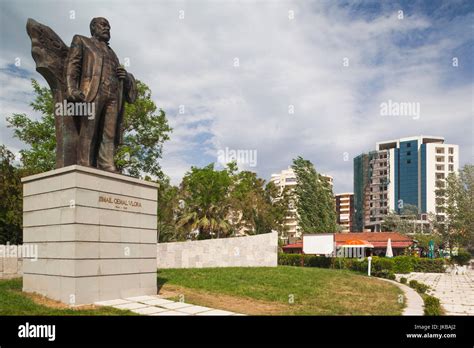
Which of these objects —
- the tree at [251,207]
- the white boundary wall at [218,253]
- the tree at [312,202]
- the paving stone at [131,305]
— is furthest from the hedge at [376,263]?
the paving stone at [131,305]

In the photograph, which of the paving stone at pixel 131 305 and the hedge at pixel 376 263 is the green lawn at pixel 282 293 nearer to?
the paving stone at pixel 131 305

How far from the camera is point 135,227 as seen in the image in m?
11.0

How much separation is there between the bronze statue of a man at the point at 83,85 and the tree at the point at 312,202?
3378 cm

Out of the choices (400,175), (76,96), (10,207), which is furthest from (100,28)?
(400,175)

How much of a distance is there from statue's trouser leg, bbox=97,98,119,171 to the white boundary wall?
11.4m

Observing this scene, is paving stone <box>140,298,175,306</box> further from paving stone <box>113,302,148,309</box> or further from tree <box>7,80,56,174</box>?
tree <box>7,80,56,174</box>

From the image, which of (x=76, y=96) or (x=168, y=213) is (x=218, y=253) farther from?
(x=168, y=213)

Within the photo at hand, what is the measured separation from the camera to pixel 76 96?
397 inches

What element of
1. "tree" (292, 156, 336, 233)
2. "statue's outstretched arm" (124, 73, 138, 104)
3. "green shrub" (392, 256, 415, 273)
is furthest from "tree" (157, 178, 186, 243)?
"statue's outstretched arm" (124, 73, 138, 104)

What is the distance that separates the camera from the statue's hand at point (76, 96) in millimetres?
10030
